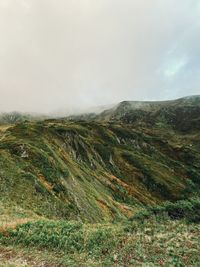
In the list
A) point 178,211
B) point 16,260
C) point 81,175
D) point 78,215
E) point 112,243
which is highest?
point 16,260

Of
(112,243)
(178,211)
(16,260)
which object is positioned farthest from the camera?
(178,211)

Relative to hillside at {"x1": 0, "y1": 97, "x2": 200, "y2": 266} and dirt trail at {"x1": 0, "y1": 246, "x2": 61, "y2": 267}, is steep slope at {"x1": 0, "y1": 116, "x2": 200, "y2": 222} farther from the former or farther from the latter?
dirt trail at {"x1": 0, "y1": 246, "x2": 61, "y2": 267}

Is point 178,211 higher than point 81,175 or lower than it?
higher

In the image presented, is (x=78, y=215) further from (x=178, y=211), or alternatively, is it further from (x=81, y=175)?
(x=81, y=175)

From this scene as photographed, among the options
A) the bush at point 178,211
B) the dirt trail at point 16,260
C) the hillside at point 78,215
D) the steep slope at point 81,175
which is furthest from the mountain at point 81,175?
the dirt trail at point 16,260

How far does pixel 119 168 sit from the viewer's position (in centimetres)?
13638

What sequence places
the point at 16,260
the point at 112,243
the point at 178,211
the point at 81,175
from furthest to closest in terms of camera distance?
the point at 81,175 < the point at 178,211 < the point at 112,243 < the point at 16,260

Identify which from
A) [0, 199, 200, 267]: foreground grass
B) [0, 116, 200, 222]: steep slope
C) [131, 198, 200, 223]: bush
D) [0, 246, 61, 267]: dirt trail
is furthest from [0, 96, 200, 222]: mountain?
[0, 246, 61, 267]: dirt trail

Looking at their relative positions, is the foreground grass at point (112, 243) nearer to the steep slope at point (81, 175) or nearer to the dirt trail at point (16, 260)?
the dirt trail at point (16, 260)

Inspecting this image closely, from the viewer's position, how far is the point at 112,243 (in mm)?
19688

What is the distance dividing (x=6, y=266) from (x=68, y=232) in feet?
20.5

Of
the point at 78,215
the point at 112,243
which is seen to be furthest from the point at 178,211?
the point at 78,215

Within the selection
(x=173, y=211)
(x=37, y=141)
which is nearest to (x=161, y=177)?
(x=37, y=141)

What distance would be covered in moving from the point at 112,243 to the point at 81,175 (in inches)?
2524
